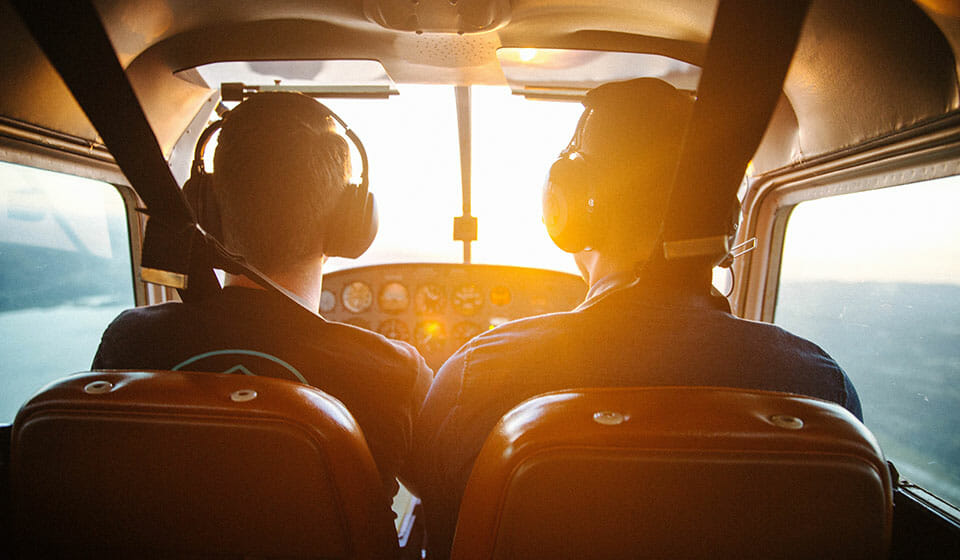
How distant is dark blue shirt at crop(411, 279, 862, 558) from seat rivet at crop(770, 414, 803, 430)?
0.24m

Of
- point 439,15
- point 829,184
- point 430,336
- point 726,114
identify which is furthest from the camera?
point 430,336

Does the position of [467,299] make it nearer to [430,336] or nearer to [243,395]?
[430,336]

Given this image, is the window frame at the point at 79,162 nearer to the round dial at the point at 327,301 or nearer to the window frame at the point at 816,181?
the round dial at the point at 327,301

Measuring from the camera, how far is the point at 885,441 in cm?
141

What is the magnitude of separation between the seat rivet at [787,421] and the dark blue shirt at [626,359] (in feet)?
0.79

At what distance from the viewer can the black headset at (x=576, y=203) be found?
1082 mm

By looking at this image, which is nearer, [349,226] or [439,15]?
[349,226]

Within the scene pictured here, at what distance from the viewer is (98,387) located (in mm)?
644

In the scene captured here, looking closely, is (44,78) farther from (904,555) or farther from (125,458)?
(904,555)

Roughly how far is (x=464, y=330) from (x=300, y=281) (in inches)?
50.7

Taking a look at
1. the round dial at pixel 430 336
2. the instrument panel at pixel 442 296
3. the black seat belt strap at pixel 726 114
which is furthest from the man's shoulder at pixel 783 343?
the round dial at pixel 430 336

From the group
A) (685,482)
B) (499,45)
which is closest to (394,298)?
(499,45)

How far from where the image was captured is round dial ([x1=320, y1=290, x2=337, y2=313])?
230 cm

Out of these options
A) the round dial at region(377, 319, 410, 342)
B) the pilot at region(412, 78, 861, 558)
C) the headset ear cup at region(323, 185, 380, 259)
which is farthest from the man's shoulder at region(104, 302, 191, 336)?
the round dial at region(377, 319, 410, 342)
